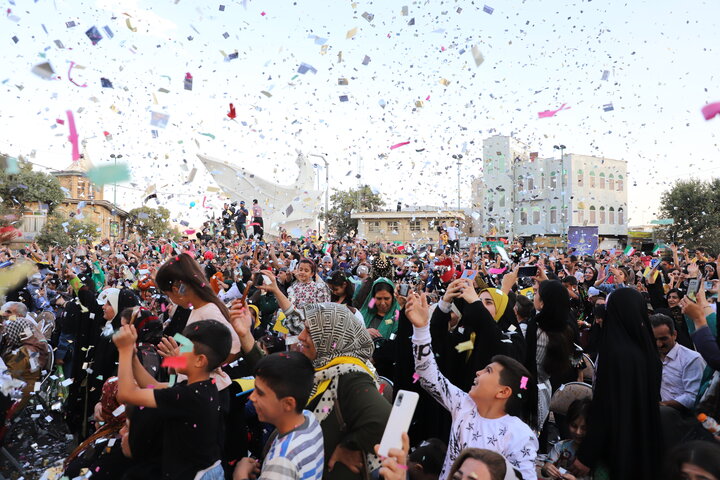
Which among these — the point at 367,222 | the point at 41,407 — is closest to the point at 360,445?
the point at 41,407

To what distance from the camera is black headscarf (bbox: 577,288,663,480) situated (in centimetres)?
281

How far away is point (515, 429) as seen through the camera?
8.14 ft

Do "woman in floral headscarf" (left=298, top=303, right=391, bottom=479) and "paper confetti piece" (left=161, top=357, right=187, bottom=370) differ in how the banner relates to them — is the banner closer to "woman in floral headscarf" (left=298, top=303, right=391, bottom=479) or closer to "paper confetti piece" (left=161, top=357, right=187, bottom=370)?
"woman in floral headscarf" (left=298, top=303, right=391, bottom=479)

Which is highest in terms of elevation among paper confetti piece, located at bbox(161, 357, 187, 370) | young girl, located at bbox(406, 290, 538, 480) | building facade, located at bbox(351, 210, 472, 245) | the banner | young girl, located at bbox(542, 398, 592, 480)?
building facade, located at bbox(351, 210, 472, 245)

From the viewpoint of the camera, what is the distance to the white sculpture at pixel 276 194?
32.1 metres

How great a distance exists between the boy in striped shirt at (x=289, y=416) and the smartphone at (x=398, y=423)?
0.55 metres

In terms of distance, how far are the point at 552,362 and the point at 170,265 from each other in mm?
3071

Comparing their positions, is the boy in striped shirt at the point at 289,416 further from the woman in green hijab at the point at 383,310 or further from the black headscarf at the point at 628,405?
the woman in green hijab at the point at 383,310

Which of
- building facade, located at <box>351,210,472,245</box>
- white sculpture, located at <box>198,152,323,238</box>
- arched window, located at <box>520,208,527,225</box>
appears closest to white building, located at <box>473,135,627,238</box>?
arched window, located at <box>520,208,527,225</box>

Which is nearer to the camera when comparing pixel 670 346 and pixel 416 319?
pixel 416 319

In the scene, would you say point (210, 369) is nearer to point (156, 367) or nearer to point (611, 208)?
point (156, 367)

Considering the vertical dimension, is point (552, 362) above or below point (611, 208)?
below

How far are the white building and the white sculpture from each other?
19039 mm

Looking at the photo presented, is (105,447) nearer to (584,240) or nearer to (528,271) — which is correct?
(528,271)
